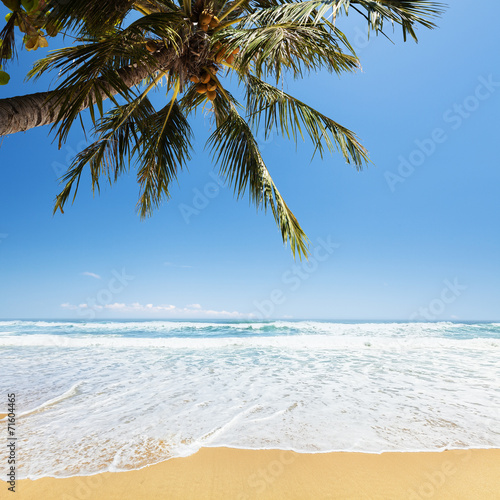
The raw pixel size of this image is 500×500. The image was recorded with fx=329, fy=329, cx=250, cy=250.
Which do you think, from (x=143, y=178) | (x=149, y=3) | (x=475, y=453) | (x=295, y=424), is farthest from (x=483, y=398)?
(x=149, y=3)

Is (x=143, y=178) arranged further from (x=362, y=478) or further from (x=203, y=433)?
(x=362, y=478)

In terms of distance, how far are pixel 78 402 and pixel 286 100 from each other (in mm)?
4237

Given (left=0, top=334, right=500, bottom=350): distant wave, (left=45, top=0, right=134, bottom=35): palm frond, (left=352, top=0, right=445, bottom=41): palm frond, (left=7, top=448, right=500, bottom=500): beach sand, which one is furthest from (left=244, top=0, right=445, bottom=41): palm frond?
(left=0, top=334, right=500, bottom=350): distant wave

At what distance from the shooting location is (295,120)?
4.09 metres

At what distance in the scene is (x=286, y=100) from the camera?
4.16 meters

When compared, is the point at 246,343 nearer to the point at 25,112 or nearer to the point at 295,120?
the point at 295,120

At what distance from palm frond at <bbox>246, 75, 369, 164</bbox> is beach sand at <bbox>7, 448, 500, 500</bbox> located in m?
3.35

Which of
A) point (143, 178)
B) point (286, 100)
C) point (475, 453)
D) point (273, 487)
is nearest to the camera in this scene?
point (273, 487)

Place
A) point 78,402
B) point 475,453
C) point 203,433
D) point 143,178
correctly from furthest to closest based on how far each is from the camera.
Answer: point 143,178 → point 78,402 → point 203,433 → point 475,453

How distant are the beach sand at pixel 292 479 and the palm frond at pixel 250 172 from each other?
7.36ft

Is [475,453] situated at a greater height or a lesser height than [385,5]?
lesser

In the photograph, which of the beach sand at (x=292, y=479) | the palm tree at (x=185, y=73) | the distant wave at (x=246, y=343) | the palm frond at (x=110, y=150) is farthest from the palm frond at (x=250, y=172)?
the distant wave at (x=246, y=343)

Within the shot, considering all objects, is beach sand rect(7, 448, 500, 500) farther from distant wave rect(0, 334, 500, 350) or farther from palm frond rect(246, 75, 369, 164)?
distant wave rect(0, 334, 500, 350)

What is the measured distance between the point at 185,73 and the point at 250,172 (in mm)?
1391
